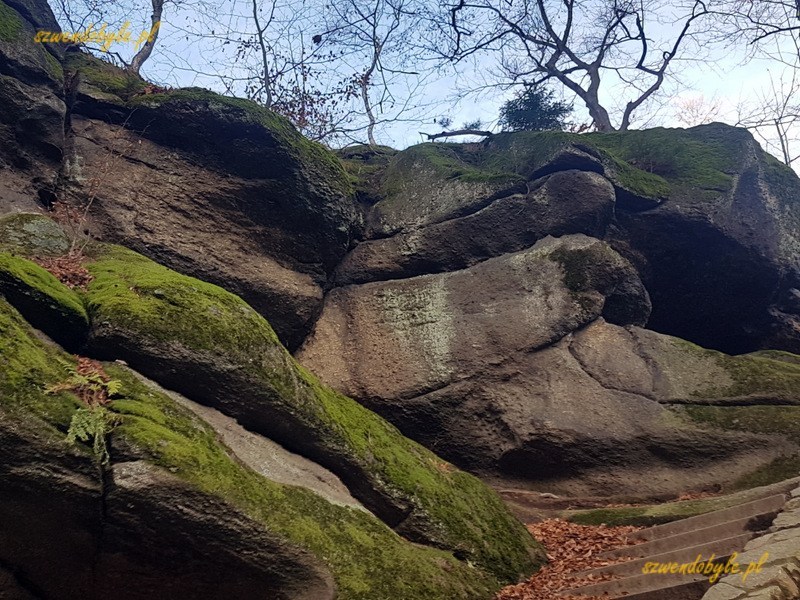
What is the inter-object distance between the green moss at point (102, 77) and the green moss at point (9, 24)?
1.04 metres

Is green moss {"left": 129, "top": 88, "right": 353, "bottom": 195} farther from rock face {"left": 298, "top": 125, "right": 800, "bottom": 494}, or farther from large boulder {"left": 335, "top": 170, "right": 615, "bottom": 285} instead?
rock face {"left": 298, "top": 125, "right": 800, "bottom": 494}

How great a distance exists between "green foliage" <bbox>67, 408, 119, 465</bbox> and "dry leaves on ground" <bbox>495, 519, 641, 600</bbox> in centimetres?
382

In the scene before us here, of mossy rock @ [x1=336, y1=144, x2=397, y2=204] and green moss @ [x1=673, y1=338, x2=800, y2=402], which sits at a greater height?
mossy rock @ [x1=336, y1=144, x2=397, y2=204]

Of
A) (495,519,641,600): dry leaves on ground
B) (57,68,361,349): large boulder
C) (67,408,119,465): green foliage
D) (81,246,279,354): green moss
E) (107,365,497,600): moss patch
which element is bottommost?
(495,519,641,600): dry leaves on ground

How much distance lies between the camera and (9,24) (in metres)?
9.88

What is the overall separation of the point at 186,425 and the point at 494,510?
3.91m

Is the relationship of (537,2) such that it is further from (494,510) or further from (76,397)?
(76,397)

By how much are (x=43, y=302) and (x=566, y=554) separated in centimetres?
592

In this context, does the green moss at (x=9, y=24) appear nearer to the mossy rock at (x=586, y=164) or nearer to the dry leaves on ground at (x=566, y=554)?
the mossy rock at (x=586, y=164)

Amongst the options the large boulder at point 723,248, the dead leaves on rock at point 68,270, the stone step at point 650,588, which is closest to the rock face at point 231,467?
the dead leaves on rock at point 68,270

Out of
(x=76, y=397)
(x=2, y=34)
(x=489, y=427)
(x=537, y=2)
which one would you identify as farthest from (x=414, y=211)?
(x=537, y=2)

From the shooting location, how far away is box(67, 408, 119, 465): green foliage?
4.34 metres

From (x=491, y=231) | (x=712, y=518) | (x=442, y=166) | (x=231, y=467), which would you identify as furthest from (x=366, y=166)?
(x=231, y=467)

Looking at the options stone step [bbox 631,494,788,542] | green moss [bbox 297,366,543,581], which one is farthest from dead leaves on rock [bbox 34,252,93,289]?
stone step [bbox 631,494,788,542]
